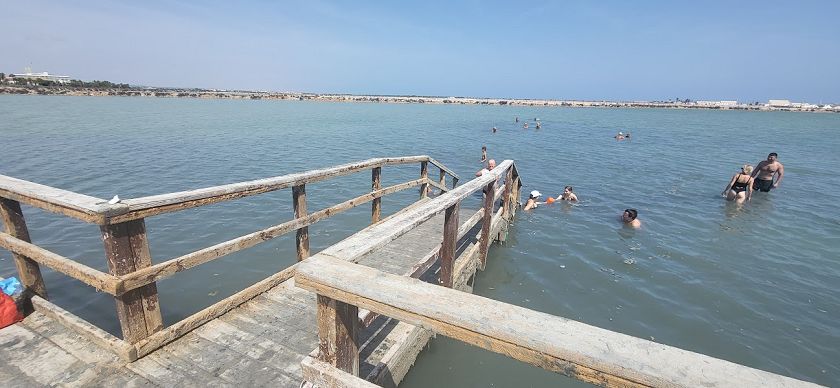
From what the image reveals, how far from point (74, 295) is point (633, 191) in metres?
16.7

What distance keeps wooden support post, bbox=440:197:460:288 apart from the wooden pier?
0.02 meters

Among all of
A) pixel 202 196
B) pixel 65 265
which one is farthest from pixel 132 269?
pixel 202 196

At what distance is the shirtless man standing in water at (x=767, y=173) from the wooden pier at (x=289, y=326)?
14.3 metres

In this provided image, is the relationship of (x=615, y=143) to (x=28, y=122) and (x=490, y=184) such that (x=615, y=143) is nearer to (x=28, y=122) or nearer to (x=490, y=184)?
(x=490, y=184)

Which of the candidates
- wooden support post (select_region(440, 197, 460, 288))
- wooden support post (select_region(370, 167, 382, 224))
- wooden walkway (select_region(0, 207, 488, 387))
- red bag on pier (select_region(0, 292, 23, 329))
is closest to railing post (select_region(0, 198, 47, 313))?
red bag on pier (select_region(0, 292, 23, 329))

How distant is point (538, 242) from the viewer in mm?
9469

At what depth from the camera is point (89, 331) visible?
3467 mm

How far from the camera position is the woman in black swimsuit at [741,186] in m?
13.0

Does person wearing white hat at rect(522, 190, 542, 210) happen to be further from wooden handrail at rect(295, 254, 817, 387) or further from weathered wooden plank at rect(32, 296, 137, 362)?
wooden handrail at rect(295, 254, 817, 387)

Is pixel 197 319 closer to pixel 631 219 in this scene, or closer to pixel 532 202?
pixel 532 202

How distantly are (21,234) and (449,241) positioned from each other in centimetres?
443

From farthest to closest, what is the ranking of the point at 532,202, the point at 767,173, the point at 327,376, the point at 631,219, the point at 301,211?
1. the point at 767,173
2. the point at 532,202
3. the point at 631,219
4. the point at 301,211
5. the point at 327,376

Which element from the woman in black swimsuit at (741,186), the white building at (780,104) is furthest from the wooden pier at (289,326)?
the white building at (780,104)

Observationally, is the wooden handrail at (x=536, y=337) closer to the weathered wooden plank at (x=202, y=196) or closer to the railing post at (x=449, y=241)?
the weathered wooden plank at (x=202, y=196)
